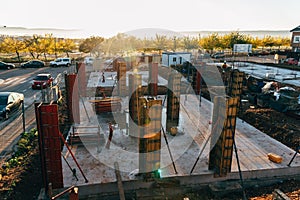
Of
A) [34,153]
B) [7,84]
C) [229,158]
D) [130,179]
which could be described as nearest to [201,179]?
[229,158]

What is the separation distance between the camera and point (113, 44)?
55438 mm

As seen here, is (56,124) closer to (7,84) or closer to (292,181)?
(292,181)

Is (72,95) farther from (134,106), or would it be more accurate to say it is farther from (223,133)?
(223,133)

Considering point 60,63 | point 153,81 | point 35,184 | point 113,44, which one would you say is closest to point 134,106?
point 35,184

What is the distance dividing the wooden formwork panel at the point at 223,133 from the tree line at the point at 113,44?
37756mm

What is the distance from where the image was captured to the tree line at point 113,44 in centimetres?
4038

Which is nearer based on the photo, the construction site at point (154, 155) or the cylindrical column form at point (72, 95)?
the construction site at point (154, 155)

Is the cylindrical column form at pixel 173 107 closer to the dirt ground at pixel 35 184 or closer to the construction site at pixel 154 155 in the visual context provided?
the construction site at pixel 154 155

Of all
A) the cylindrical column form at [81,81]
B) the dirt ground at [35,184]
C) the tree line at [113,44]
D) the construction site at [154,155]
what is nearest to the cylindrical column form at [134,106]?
the construction site at [154,155]

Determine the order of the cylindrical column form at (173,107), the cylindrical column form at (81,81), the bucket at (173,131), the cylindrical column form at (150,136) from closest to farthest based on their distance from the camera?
the cylindrical column form at (150,136)
the bucket at (173,131)
the cylindrical column form at (173,107)
the cylindrical column form at (81,81)

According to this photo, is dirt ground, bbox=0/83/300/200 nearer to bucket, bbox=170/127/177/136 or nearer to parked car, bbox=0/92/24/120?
bucket, bbox=170/127/177/136

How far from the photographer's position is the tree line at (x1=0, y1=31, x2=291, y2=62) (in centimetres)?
4038

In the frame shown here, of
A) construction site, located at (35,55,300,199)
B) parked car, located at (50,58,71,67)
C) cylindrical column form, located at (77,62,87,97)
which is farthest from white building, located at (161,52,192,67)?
construction site, located at (35,55,300,199)

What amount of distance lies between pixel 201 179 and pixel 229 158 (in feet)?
3.38
